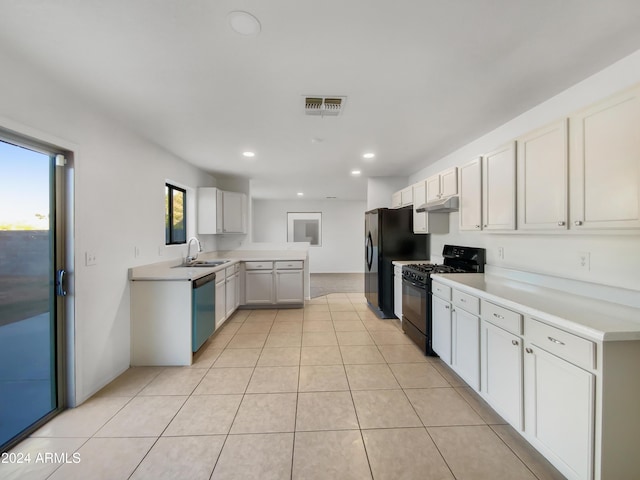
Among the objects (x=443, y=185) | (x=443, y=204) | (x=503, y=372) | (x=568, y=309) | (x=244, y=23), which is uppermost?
(x=244, y=23)

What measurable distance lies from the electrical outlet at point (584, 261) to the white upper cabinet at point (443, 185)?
1311 mm

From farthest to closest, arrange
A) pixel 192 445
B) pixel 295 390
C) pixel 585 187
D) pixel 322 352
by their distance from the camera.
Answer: pixel 322 352, pixel 295 390, pixel 192 445, pixel 585 187

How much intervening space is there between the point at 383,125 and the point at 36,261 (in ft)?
9.90

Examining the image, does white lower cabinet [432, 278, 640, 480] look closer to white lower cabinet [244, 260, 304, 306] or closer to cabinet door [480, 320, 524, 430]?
cabinet door [480, 320, 524, 430]

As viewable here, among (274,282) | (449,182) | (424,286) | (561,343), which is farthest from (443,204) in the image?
(274,282)

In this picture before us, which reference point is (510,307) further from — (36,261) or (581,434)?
(36,261)

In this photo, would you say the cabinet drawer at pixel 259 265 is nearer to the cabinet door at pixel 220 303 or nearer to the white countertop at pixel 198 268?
the white countertop at pixel 198 268

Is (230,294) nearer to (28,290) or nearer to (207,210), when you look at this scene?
(207,210)

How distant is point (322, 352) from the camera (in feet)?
10.1

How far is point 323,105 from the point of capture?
2.20 meters

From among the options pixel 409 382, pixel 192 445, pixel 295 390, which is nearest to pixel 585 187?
pixel 409 382

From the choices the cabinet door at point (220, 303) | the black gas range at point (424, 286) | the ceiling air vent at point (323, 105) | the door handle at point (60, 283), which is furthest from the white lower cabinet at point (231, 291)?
the ceiling air vent at point (323, 105)

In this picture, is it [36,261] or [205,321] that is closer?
[36,261]

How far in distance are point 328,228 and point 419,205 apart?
5.00m
